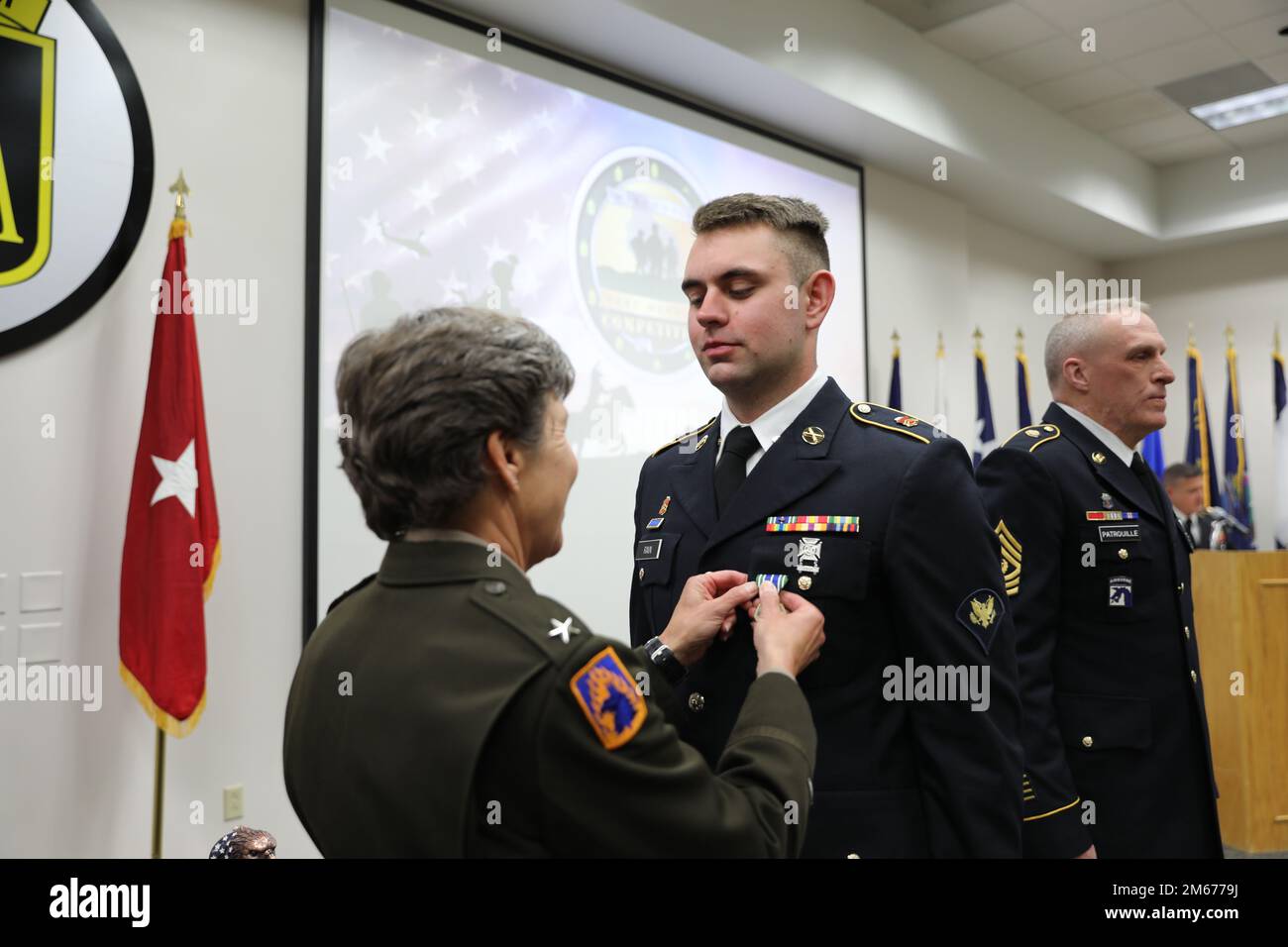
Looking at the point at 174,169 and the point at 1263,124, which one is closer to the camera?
the point at 174,169

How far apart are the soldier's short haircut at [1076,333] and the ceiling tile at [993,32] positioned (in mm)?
3190

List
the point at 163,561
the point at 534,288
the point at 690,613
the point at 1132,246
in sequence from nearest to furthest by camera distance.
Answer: the point at 690,613
the point at 163,561
the point at 534,288
the point at 1132,246

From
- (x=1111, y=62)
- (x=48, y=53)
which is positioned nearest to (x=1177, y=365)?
(x=1111, y=62)

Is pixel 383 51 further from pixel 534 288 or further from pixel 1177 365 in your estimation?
pixel 1177 365

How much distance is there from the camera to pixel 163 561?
2547mm

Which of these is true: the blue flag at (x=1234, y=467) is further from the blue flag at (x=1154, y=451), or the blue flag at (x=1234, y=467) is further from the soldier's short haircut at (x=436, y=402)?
the soldier's short haircut at (x=436, y=402)

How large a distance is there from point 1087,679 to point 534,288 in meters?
2.50

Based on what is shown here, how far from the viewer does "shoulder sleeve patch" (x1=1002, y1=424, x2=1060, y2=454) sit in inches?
83.0

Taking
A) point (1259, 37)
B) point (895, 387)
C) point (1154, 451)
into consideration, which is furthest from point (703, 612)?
point (1154, 451)

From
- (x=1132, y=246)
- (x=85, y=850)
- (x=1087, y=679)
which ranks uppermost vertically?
(x=1132, y=246)

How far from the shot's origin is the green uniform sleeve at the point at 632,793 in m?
0.84

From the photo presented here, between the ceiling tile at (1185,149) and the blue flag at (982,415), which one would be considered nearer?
the blue flag at (982,415)

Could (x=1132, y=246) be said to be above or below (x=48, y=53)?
above

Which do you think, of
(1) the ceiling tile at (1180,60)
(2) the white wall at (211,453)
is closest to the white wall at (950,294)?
(1) the ceiling tile at (1180,60)
